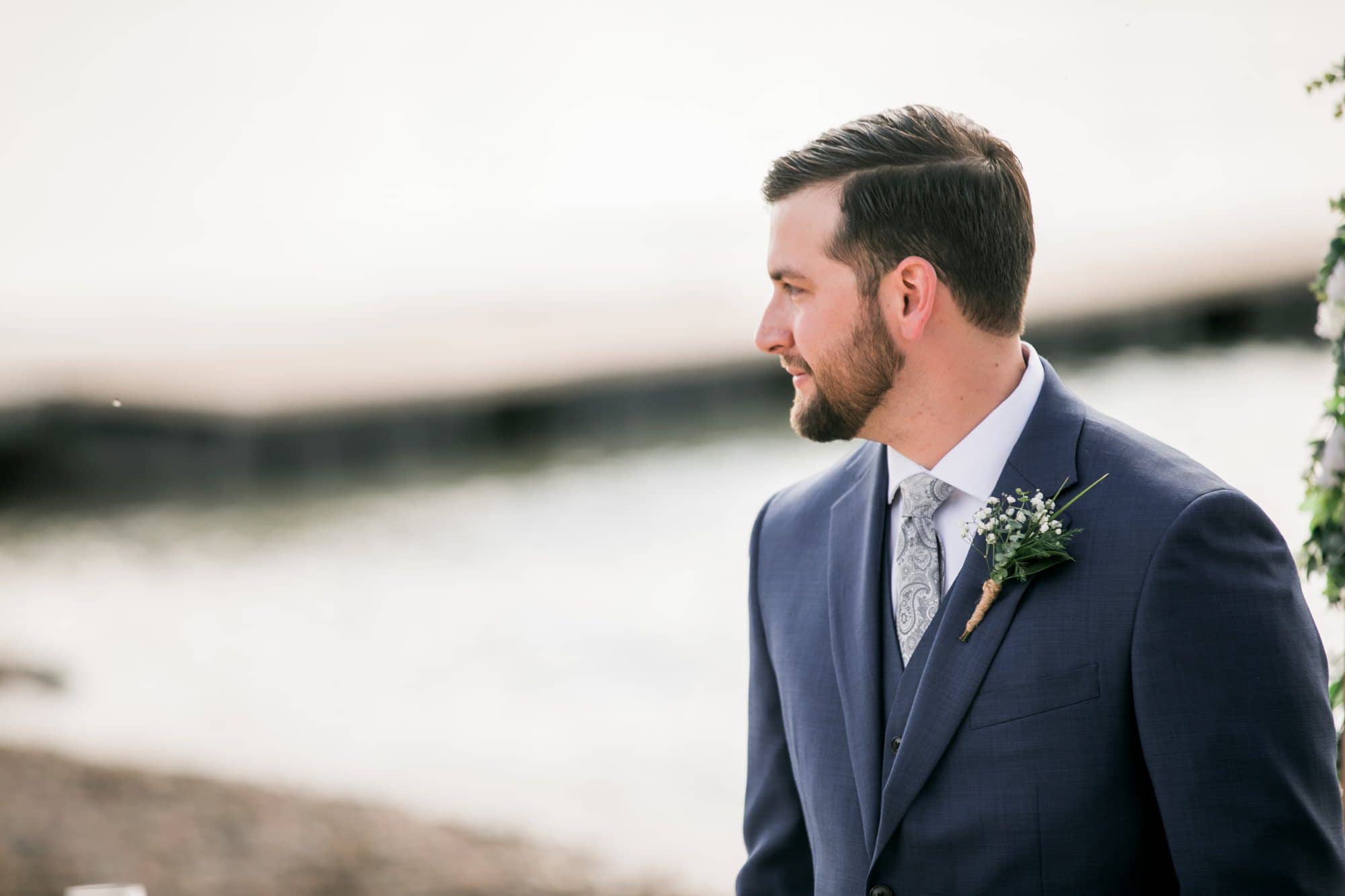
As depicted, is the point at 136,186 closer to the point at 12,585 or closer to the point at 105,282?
the point at 105,282

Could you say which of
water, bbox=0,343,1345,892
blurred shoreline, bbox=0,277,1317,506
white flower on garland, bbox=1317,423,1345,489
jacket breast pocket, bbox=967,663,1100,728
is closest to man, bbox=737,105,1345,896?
jacket breast pocket, bbox=967,663,1100,728

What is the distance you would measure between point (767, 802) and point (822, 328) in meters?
0.76

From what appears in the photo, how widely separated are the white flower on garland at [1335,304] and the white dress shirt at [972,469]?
0.41 metres

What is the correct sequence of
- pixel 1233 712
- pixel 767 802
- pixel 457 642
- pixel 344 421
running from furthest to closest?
pixel 344 421 → pixel 457 642 → pixel 767 802 → pixel 1233 712

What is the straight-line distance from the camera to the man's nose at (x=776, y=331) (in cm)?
161

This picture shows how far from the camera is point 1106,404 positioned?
11.9 feet

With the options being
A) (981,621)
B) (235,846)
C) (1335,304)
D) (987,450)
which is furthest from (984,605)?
(235,846)

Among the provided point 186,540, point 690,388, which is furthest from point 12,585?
point 690,388

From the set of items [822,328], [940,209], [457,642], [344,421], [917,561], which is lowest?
[457,642]

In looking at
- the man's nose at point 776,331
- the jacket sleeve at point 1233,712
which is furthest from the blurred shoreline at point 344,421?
the jacket sleeve at point 1233,712

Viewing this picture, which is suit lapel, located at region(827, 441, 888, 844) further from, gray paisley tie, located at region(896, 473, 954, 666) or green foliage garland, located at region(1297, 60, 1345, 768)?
green foliage garland, located at region(1297, 60, 1345, 768)

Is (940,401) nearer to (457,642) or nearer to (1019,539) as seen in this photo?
(1019,539)

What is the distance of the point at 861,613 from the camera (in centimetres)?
157

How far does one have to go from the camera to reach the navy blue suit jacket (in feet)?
4.17
